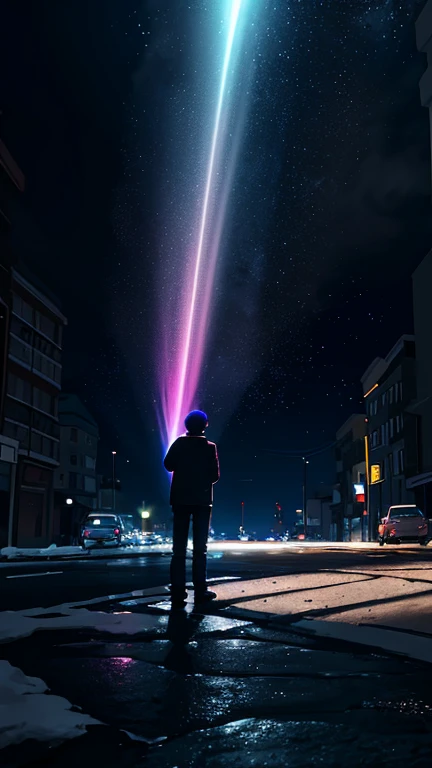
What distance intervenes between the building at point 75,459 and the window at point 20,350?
78.5 feet

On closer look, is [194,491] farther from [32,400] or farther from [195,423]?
[32,400]

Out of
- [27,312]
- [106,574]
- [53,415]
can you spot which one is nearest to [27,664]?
[106,574]

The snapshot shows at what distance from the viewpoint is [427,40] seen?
2323 inches

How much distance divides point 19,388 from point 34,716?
45.6m

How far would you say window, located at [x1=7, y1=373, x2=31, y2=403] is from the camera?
45312mm

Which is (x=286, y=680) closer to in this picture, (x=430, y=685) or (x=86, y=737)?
(x=430, y=685)

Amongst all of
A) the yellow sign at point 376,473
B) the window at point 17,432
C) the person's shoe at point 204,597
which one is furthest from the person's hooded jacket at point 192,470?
the yellow sign at point 376,473

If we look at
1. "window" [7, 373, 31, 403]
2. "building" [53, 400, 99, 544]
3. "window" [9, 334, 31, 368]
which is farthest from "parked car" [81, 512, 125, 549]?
"building" [53, 400, 99, 544]

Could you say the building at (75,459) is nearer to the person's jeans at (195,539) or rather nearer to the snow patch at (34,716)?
the person's jeans at (195,539)

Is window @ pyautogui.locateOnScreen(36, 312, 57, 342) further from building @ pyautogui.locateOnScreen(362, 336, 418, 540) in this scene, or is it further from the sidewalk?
the sidewalk

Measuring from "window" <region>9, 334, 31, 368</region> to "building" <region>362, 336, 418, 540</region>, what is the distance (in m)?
30.1

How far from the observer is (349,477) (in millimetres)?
96312

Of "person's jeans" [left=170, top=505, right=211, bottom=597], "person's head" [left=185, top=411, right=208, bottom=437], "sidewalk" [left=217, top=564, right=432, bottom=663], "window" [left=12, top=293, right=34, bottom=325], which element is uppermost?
"window" [left=12, top=293, right=34, bottom=325]

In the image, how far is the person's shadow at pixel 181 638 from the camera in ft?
11.3
